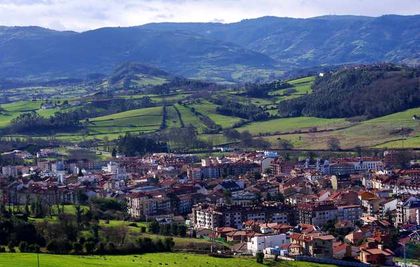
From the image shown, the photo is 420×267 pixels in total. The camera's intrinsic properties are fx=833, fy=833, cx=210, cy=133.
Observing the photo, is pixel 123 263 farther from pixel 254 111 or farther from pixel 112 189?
pixel 254 111

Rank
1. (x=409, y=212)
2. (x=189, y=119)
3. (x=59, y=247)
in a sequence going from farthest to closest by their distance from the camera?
1. (x=189, y=119)
2. (x=409, y=212)
3. (x=59, y=247)

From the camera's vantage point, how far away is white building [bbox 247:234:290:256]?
46.4 metres

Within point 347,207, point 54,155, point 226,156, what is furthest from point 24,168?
point 347,207

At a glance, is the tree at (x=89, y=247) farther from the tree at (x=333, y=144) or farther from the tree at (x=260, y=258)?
the tree at (x=333, y=144)

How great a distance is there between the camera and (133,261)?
122 ft

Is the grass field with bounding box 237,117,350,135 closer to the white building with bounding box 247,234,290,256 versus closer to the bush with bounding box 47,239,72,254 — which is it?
the white building with bounding box 247,234,290,256

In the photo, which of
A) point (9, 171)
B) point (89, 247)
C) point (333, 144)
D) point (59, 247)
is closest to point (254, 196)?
point (9, 171)

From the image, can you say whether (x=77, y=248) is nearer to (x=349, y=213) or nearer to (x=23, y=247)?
(x=23, y=247)

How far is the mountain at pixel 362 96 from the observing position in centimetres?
11612

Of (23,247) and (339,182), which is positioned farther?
(339,182)

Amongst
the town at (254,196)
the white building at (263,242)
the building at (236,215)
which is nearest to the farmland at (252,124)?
the town at (254,196)

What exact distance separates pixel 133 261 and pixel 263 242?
11464 mm

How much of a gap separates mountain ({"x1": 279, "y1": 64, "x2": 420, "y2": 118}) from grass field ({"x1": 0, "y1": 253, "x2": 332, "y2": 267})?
77.5m

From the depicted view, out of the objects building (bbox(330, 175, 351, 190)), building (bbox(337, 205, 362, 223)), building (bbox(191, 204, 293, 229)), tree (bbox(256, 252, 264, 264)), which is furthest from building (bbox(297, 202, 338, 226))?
tree (bbox(256, 252, 264, 264))
